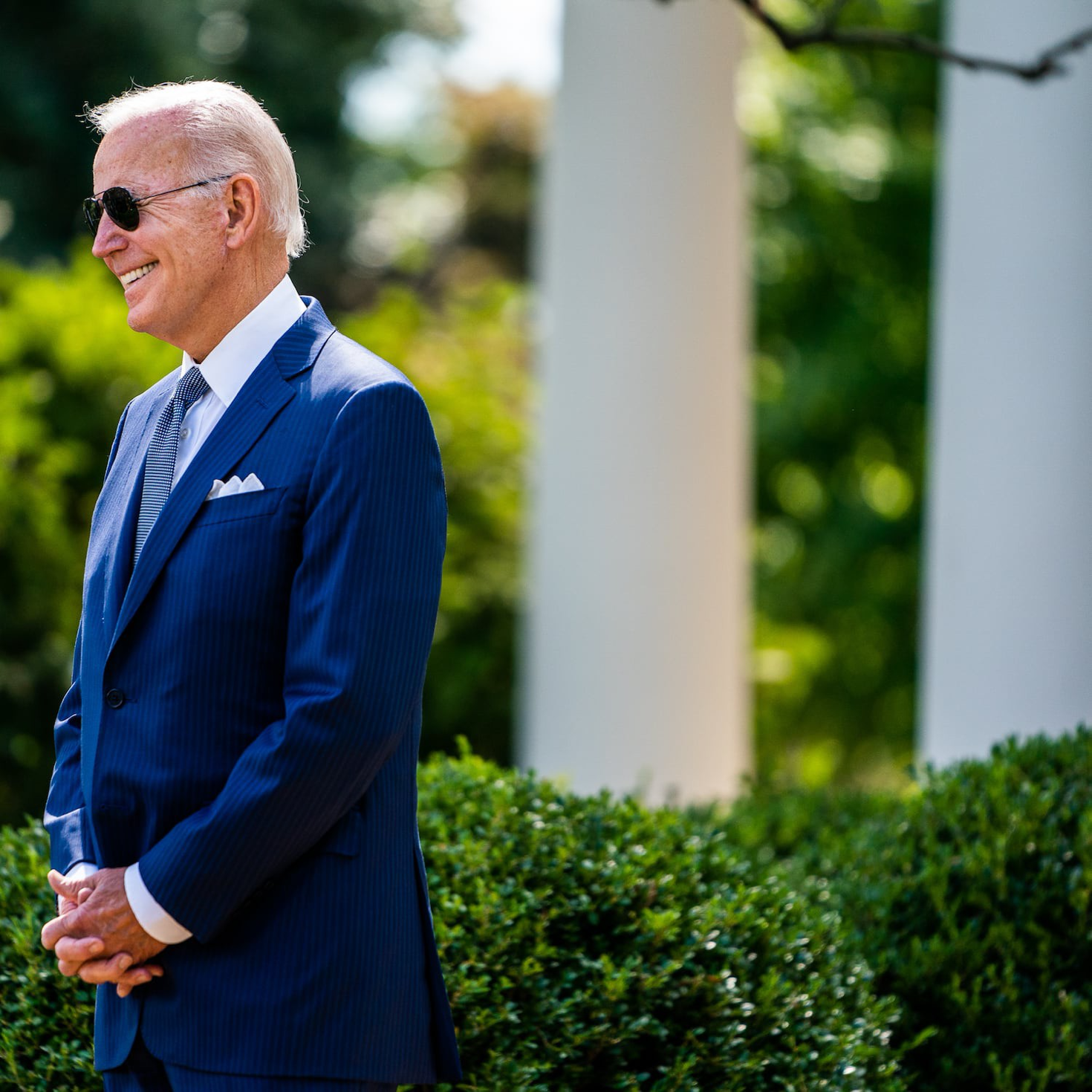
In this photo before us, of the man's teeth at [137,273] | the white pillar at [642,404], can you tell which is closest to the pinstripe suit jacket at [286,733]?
the man's teeth at [137,273]

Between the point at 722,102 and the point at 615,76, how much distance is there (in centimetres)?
55

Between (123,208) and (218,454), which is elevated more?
(123,208)

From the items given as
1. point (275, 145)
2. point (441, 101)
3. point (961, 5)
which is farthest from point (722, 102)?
point (441, 101)

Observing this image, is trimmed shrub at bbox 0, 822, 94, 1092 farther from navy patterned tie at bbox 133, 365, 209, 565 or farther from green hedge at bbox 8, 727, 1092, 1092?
navy patterned tie at bbox 133, 365, 209, 565

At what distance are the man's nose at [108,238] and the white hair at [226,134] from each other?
16 cm

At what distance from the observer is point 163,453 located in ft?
7.92

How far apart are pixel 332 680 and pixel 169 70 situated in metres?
12.9

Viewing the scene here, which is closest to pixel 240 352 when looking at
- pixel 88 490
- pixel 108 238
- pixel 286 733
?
pixel 108 238

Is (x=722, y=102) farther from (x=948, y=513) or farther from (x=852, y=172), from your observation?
(x=852, y=172)

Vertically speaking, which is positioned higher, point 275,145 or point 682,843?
point 275,145

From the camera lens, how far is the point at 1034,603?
18.6ft

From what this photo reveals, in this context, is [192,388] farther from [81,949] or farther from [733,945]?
[733,945]

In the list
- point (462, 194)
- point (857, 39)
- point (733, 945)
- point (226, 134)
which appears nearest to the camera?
point (226, 134)

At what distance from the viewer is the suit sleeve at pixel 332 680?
2.06m
